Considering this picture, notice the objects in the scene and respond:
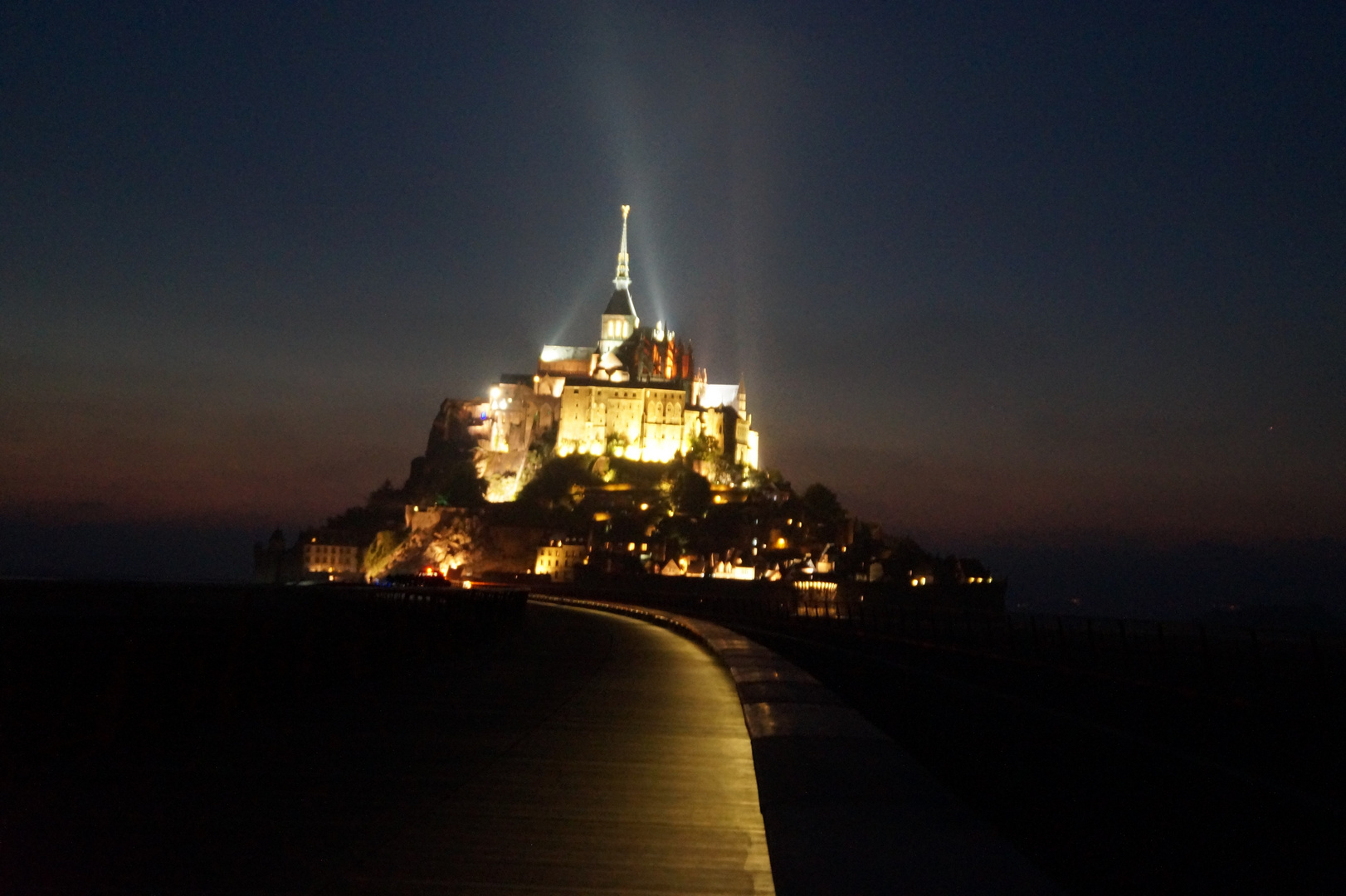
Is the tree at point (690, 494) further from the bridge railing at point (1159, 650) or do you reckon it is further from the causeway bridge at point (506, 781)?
the causeway bridge at point (506, 781)

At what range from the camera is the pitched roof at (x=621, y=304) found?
17462 centimetres

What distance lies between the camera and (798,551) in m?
128

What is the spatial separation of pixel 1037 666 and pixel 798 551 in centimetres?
9918

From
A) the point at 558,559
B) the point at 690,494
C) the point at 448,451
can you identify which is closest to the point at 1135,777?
the point at 558,559

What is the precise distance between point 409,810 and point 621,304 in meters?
171

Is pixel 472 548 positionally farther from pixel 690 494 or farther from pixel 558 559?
pixel 690 494

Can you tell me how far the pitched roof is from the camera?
174625 mm

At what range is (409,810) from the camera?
23.5ft

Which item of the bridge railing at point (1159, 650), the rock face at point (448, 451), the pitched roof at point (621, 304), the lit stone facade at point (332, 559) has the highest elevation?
the pitched roof at point (621, 304)

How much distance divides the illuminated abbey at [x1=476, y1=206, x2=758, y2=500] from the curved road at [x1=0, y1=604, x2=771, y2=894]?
133 metres

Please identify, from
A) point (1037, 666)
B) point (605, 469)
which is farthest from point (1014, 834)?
point (605, 469)

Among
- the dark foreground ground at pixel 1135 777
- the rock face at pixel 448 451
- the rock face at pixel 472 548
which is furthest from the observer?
the rock face at pixel 448 451

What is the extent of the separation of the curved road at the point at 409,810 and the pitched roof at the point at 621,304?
163 metres

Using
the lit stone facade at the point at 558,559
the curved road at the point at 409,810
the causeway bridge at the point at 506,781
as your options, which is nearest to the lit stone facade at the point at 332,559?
the lit stone facade at the point at 558,559
